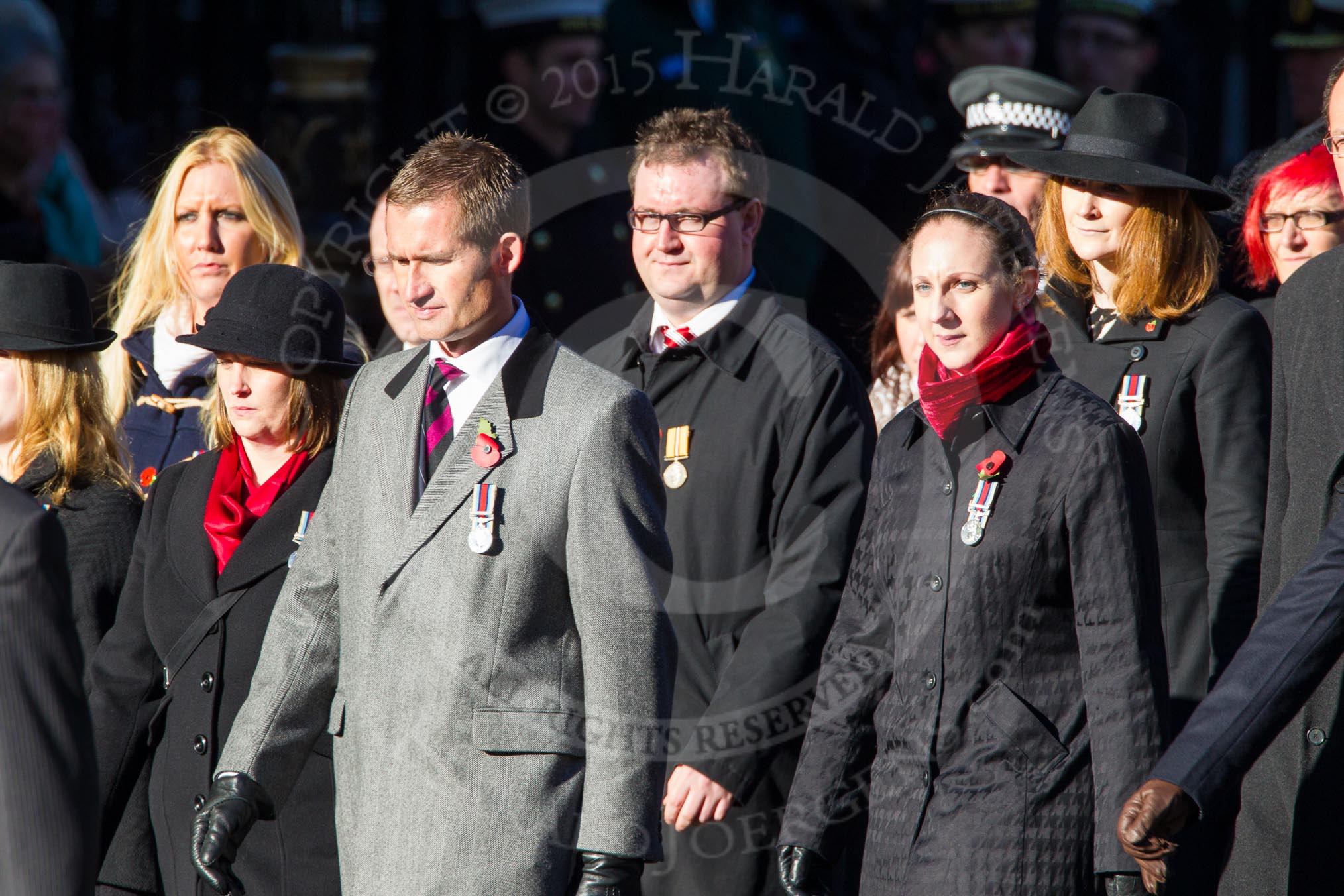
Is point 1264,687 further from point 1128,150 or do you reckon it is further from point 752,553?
point 1128,150

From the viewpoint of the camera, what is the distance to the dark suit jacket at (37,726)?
7.29 ft

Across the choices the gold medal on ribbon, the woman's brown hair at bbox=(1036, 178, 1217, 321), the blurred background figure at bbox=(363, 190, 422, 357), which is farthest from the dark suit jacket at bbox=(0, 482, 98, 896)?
the blurred background figure at bbox=(363, 190, 422, 357)

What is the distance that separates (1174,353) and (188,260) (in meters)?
2.90

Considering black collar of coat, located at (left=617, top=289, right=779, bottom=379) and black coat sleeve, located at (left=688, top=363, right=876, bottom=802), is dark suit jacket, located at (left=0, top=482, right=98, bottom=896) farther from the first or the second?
black collar of coat, located at (left=617, top=289, right=779, bottom=379)

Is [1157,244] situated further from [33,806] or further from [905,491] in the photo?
[33,806]

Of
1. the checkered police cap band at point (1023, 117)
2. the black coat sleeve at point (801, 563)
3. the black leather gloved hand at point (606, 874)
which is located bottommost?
the black leather gloved hand at point (606, 874)

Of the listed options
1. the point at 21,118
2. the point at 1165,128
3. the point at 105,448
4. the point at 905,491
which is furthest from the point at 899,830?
the point at 21,118

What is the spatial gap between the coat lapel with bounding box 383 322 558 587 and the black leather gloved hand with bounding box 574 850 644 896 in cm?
68

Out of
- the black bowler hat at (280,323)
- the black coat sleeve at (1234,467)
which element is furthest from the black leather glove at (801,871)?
the black bowler hat at (280,323)

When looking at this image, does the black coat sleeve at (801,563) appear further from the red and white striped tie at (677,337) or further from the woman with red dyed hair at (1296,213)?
the woman with red dyed hair at (1296,213)

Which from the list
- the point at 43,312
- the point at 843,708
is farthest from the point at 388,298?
the point at 843,708

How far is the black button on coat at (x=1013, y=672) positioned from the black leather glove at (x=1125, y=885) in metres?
0.02

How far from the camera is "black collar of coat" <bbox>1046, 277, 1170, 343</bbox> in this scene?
4.02 meters

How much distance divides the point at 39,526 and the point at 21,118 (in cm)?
616
